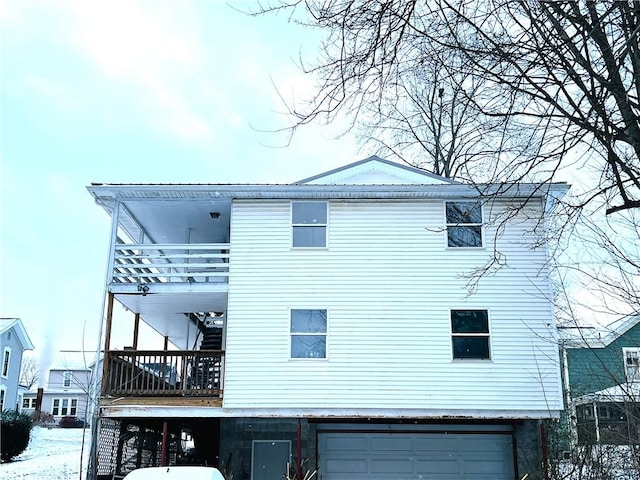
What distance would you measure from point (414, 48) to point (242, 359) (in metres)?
9.63

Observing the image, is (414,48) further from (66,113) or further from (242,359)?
(66,113)

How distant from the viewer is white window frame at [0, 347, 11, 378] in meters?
35.2

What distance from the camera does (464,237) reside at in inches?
588

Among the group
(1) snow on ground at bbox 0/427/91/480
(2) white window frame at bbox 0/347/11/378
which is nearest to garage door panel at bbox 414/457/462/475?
(1) snow on ground at bbox 0/427/91/480

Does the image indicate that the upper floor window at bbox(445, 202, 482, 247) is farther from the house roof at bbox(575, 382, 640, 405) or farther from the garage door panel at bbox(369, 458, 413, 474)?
the garage door panel at bbox(369, 458, 413, 474)

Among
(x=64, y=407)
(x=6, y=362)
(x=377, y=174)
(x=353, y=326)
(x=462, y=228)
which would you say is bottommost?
(x=64, y=407)

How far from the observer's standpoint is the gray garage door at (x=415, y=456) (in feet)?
51.6

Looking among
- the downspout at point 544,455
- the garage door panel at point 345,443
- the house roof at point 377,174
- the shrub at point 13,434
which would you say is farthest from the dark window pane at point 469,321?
the shrub at point 13,434

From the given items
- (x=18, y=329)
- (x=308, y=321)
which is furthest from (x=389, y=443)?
(x=18, y=329)

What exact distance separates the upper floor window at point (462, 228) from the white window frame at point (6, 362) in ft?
93.2

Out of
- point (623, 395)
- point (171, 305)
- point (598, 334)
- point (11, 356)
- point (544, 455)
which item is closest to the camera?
point (623, 395)

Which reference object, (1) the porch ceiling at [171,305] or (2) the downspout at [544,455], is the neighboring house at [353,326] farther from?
(2) the downspout at [544,455]

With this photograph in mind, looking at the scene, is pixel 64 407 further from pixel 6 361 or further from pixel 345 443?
pixel 345 443

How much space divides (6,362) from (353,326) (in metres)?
27.9
